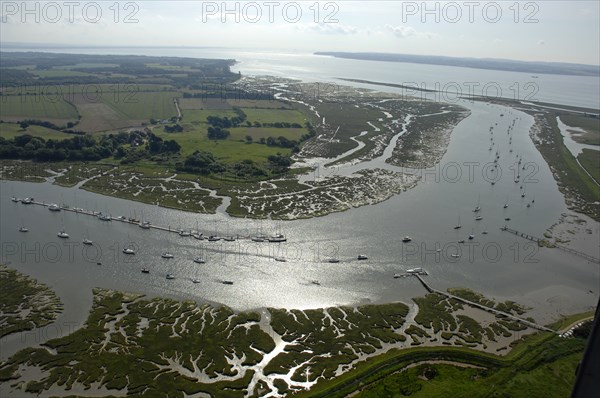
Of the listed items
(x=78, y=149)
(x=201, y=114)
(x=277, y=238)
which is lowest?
(x=277, y=238)

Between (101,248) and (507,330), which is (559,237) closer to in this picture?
(507,330)

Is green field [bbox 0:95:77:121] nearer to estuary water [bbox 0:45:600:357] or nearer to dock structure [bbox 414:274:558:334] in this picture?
estuary water [bbox 0:45:600:357]

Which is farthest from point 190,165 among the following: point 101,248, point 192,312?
point 192,312

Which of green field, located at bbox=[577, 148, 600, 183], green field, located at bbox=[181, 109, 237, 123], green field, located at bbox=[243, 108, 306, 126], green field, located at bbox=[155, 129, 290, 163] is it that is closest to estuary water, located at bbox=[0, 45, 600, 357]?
green field, located at bbox=[577, 148, 600, 183]

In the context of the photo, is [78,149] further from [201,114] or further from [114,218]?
Result: [201,114]

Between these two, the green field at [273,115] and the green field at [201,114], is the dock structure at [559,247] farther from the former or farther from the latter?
the green field at [201,114]

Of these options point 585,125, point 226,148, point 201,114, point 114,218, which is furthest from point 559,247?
point 201,114
